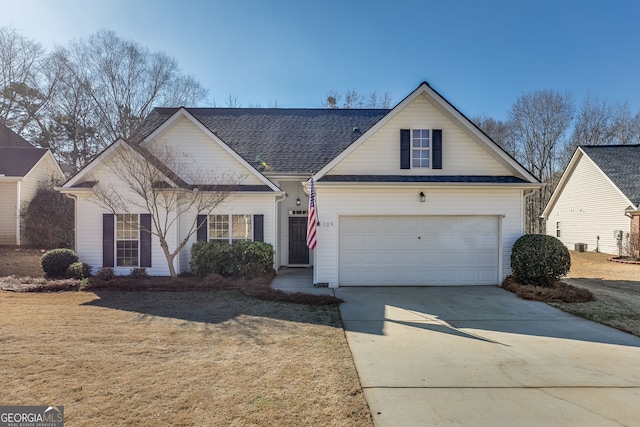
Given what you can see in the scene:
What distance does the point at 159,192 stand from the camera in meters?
11.0

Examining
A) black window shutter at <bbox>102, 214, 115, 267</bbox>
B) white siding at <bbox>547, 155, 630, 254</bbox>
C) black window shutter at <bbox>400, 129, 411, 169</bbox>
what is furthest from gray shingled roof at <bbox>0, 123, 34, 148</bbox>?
white siding at <bbox>547, 155, 630, 254</bbox>

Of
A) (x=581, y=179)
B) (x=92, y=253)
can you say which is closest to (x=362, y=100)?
(x=581, y=179)

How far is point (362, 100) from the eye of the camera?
29594 millimetres

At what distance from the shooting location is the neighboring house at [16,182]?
17797 mm

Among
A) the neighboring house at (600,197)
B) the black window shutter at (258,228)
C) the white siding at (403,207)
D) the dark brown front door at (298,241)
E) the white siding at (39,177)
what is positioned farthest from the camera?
the neighboring house at (600,197)

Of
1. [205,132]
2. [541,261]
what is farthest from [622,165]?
[205,132]

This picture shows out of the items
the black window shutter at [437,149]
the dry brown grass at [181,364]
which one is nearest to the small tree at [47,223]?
the dry brown grass at [181,364]

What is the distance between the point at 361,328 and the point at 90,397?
4469 mm

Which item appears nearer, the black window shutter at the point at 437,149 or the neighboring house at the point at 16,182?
the black window shutter at the point at 437,149

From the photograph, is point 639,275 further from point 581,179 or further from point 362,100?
point 362,100

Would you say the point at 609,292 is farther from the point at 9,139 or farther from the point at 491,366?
the point at 9,139

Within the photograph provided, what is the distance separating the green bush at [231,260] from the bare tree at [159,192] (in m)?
0.72

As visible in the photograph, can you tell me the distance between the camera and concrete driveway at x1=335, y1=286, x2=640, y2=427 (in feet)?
12.5

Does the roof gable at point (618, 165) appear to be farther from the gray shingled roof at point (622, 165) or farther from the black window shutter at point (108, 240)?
the black window shutter at point (108, 240)
